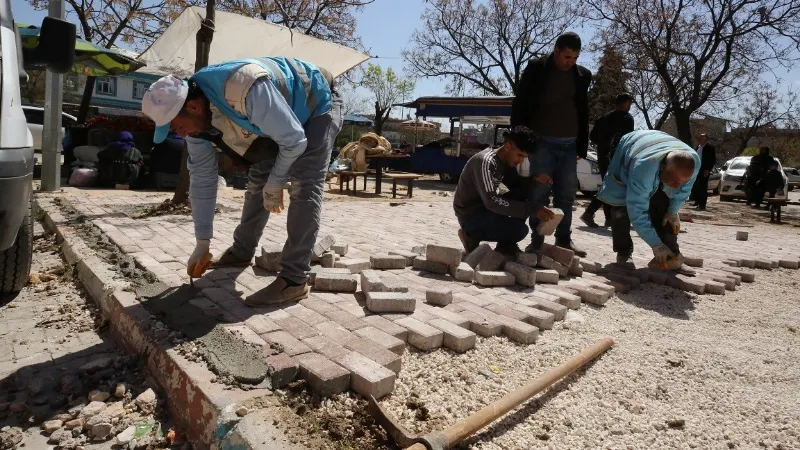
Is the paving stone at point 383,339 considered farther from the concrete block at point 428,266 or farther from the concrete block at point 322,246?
the concrete block at point 428,266

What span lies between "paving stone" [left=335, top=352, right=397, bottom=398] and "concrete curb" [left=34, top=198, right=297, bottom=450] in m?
0.33

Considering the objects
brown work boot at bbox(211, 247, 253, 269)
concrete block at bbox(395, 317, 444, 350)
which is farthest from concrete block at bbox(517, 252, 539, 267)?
brown work boot at bbox(211, 247, 253, 269)

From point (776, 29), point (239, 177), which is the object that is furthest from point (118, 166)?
point (776, 29)

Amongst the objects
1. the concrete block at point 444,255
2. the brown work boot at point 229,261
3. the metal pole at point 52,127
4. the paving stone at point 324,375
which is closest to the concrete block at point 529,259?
the concrete block at point 444,255

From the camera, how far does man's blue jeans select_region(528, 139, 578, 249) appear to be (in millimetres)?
4590

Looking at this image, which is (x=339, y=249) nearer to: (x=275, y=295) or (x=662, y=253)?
(x=275, y=295)

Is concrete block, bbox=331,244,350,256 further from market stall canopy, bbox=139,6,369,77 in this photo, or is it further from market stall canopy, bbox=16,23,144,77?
market stall canopy, bbox=16,23,144,77

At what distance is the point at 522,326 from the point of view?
2875 mm

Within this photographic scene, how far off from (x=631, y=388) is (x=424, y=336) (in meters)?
0.95

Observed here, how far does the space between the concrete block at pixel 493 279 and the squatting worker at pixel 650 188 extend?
47.3 inches

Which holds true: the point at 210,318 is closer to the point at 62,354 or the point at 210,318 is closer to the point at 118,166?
the point at 62,354

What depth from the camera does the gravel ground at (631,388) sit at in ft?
6.74


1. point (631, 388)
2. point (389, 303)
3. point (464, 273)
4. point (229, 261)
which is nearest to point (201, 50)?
point (229, 261)

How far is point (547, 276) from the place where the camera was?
3.91m
